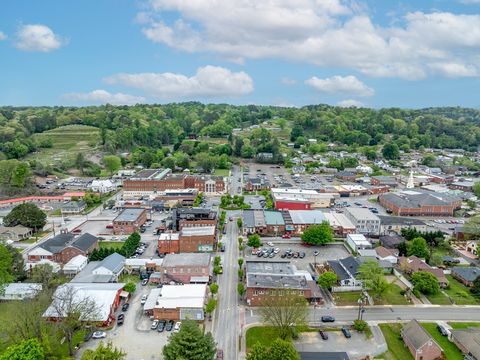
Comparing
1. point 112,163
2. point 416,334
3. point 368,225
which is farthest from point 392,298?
point 112,163

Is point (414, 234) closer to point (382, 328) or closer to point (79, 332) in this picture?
point (382, 328)

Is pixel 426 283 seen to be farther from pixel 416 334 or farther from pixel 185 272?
pixel 185 272

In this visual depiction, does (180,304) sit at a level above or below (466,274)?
below

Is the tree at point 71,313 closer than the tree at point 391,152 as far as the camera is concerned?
Yes

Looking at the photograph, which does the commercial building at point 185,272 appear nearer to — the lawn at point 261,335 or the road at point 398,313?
the road at point 398,313

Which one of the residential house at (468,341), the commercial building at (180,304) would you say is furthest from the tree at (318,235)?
the residential house at (468,341)

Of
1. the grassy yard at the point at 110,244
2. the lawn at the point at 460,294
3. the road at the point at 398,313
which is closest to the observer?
the road at the point at 398,313
